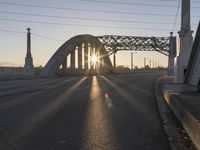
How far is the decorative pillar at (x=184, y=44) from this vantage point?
2908cm

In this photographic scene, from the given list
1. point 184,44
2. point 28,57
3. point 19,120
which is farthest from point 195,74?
point 28,57

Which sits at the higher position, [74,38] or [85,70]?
[74,38]

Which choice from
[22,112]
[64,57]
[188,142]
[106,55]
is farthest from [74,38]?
[188,142]

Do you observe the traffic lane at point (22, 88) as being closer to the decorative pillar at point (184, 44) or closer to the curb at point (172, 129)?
the decorative pillar at point (184, 44)

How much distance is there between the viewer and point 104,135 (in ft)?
32.4

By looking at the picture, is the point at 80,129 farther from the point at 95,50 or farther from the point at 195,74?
the point at 95,50

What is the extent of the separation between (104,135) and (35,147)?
1.96m

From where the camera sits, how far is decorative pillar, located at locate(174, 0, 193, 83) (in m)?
29.1

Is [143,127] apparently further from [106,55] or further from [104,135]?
[106,55]

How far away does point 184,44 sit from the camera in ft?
97.1

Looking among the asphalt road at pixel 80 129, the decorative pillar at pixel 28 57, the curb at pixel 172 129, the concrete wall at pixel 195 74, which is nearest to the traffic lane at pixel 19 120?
the asphalt road at pixel 80 129

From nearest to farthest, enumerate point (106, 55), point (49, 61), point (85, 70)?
point (49, 61)
point (85, 70)
point (106, 55)

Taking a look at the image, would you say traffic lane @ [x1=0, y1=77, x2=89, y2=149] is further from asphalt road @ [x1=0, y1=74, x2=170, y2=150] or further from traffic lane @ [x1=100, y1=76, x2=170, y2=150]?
traffic lane @ [x1=100, y1=76, x2=170, y2=150]

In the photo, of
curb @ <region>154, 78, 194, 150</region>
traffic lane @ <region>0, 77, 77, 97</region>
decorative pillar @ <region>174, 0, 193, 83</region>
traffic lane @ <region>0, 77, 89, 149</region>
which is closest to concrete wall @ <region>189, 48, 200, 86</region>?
decorative pillar @ <region>174, 0, 193, 83</region>
